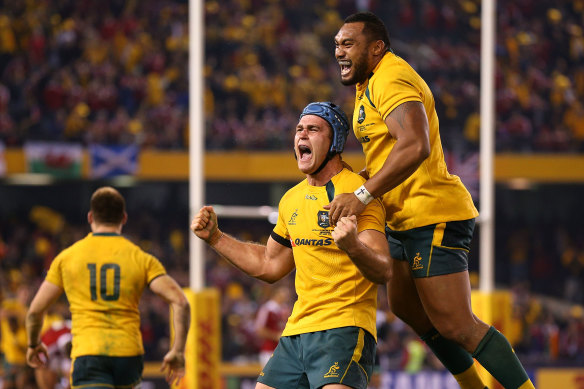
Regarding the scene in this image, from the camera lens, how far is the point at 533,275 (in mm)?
20141

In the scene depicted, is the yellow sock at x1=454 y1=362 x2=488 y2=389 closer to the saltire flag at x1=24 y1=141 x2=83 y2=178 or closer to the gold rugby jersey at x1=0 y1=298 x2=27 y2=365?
the gold rugby jersey at x1=0 y1=298 x2=27 y2=365

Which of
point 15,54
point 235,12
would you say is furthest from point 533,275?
point 15,54

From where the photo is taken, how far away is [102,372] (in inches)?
205

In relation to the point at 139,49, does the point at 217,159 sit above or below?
below

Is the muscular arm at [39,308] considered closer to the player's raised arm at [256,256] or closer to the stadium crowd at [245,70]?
the player's raised arm at [256,256]

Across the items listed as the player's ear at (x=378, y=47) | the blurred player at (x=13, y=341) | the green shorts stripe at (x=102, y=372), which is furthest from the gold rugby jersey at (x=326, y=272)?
the blurred player at (x=13, y=341)

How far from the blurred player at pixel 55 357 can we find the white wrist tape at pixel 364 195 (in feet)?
16.9

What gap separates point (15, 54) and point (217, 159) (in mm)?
4751

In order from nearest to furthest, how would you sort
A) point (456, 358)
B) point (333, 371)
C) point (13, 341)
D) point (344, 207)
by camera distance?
1. point (344, 207)
2. point (333, 371)
3. point (456, 358)
4. point (13, 341)

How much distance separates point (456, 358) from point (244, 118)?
14543 millimetres

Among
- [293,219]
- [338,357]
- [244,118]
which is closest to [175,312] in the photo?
[293,219]

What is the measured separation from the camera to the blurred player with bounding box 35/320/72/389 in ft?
26.8

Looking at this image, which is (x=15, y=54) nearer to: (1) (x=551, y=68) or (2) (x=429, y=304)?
(1) (x=551, y=68)

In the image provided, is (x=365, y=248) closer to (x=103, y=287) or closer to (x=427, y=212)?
(x=427, y=212)
